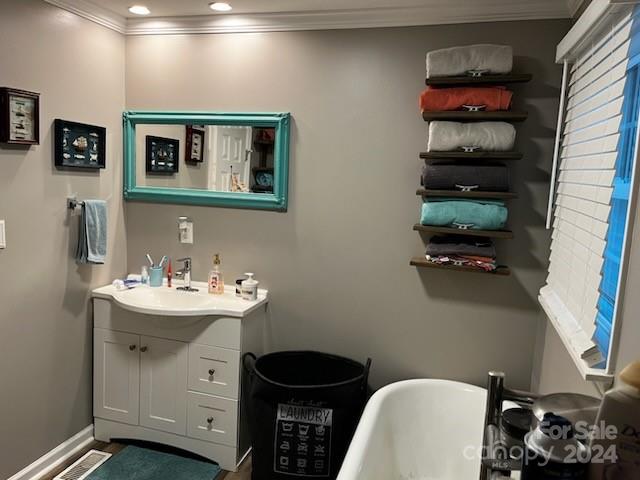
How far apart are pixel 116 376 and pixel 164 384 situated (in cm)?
31

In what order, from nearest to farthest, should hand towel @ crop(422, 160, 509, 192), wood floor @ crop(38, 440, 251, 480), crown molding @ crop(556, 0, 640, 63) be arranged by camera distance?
crown molding @ crop(556, 0, 640, 63)
hand towel @ crop(422, 160, 509, 192)
wood floor @ crop(38, 440, 251, 480)

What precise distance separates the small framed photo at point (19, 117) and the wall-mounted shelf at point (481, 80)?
1845mm

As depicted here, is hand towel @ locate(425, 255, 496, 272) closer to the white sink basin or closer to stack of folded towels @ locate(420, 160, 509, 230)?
stack of folded towels @ locate(420, 160, 509, 230)

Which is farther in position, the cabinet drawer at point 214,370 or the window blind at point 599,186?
the cabinet drawer at point 214,370

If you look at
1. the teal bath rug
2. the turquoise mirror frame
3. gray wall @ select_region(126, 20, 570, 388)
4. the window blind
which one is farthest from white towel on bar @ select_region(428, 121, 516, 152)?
the teal bath rug

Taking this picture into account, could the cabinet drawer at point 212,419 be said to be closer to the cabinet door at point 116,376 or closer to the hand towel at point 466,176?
the cabinet door at point 116,376

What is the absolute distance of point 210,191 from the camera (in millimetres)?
2842

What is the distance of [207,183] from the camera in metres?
2.85

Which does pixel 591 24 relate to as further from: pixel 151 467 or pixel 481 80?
pixel 151 467

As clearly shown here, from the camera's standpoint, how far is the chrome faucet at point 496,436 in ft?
3.04

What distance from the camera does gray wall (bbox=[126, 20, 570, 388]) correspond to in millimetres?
2418

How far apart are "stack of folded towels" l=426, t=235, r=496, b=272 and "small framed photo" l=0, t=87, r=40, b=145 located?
196cm

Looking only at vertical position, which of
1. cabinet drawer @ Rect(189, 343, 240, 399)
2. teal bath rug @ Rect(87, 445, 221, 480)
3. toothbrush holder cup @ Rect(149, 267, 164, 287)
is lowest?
teal bath rug @ Rect(87, 445, 221, 480)

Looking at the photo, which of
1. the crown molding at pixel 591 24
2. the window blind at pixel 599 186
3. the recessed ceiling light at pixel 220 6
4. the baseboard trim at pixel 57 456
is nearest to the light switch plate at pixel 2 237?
the baseboard trim at pixel 57 456
